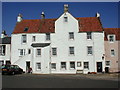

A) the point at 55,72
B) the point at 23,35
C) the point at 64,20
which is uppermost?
the point at 64,20

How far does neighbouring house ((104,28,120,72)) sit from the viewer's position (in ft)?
126

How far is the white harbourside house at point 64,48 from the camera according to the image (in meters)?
37.1

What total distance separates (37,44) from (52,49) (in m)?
3.00

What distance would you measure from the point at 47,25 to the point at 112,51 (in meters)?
13.6

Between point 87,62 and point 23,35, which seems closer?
point 87,62

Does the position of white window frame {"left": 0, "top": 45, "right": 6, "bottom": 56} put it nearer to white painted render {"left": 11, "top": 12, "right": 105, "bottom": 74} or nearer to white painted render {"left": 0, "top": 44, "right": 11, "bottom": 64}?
white painted render {"left": 0, "top": 44, "right": 11, "bottom": 64}

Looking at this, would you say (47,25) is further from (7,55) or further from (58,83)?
(58,83)

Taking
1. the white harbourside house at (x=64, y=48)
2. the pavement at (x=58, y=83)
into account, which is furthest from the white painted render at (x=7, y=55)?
the pavement at (x=58, y=83)

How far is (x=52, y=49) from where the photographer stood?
38125 mm

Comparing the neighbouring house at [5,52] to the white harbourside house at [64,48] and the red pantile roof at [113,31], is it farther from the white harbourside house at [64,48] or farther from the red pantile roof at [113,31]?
the red pantile roof at [113,31]

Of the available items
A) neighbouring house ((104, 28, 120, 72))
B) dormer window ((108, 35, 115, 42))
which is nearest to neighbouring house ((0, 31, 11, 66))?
neighbouring house ((104, 28, 120, 72))

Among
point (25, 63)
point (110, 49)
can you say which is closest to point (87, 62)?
point (110, 49)

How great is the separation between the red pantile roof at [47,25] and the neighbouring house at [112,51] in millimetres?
3203

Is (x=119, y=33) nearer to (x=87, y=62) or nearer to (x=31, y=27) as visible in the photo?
(x=87, y=62)
